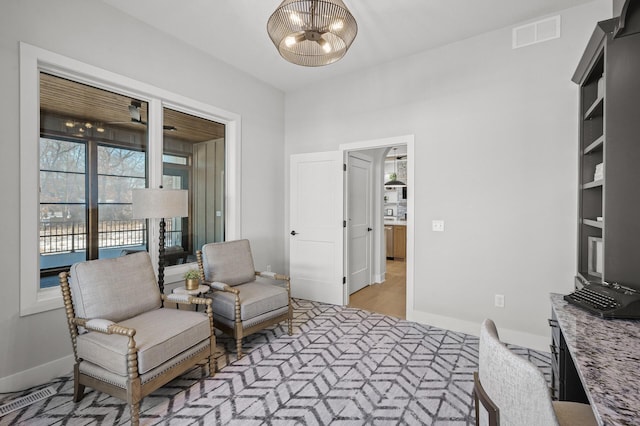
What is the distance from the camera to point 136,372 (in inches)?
71.1

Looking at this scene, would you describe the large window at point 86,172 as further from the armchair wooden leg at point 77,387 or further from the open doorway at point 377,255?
the open doorway at point 377,255

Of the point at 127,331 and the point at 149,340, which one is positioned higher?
the point at 127,331

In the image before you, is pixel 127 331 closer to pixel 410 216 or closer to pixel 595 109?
pixel 410 216

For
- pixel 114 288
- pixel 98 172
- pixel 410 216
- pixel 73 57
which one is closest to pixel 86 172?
pixel 98 172

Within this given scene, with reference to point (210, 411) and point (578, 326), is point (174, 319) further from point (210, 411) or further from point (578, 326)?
point (578, 326)

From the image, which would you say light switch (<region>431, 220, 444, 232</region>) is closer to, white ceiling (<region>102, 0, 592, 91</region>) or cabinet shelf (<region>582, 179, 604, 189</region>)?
cabinet shelf (<region>582, 179, 604, 189</region>)

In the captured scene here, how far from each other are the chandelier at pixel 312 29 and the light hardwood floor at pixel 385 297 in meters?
2.97

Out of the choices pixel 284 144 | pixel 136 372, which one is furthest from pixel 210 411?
pixel 284 144

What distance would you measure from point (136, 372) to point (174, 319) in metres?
0.47

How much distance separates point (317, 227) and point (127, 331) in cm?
271

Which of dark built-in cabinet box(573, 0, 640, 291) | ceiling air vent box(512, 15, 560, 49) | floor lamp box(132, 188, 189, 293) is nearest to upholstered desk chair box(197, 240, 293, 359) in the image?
floor lamp box(132, 188, 189, 293)

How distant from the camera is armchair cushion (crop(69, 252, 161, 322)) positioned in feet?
6.84

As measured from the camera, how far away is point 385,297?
4.52 meters

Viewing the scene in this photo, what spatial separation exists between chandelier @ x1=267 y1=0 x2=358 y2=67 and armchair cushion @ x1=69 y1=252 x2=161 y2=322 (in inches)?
78.1
